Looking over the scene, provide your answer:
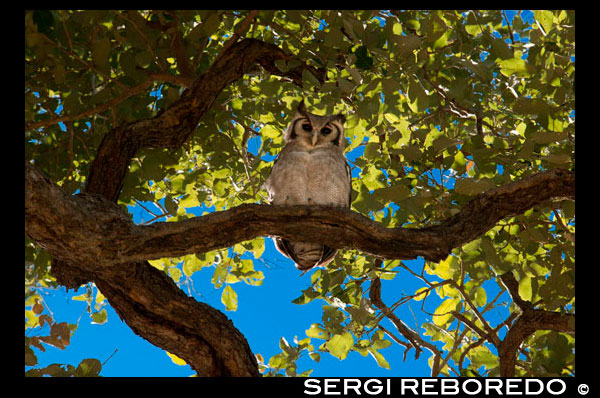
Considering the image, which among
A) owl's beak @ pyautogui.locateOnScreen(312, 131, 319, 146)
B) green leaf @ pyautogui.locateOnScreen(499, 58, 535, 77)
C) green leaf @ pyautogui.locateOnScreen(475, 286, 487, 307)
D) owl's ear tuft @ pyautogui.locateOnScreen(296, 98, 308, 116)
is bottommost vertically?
green leaf @ pyautogui.locateOnScreen(475, 286, 487, 307)

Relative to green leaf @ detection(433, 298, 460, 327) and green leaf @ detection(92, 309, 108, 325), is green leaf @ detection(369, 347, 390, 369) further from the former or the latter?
green leaf @ detection(92, 309, 108, 325)

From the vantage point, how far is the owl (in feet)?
13.8

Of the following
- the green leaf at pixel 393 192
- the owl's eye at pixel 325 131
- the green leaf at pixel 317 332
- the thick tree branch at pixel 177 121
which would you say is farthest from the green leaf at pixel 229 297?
the green leaf at pixel 393 192

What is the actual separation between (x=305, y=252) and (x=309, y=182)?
0.52 metres

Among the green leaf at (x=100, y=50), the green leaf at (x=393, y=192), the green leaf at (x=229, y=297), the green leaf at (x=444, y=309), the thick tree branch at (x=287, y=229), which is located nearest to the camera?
the green leaf at (x=100, y=50)

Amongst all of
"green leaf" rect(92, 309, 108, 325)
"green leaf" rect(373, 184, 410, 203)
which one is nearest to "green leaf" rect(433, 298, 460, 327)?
"green leaf" rect(373, 184, 410, 203)

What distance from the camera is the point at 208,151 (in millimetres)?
4863

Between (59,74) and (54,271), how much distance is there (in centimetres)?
136

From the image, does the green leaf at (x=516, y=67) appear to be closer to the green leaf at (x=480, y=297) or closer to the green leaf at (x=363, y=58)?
the green leaf at (x=363, y=58)

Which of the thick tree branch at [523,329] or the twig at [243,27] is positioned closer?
the twig at [243,27]

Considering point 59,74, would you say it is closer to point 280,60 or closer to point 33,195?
point 33,195

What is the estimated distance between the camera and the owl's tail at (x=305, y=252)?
164 inches

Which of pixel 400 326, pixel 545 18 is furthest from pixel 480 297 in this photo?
pixel 545 18
